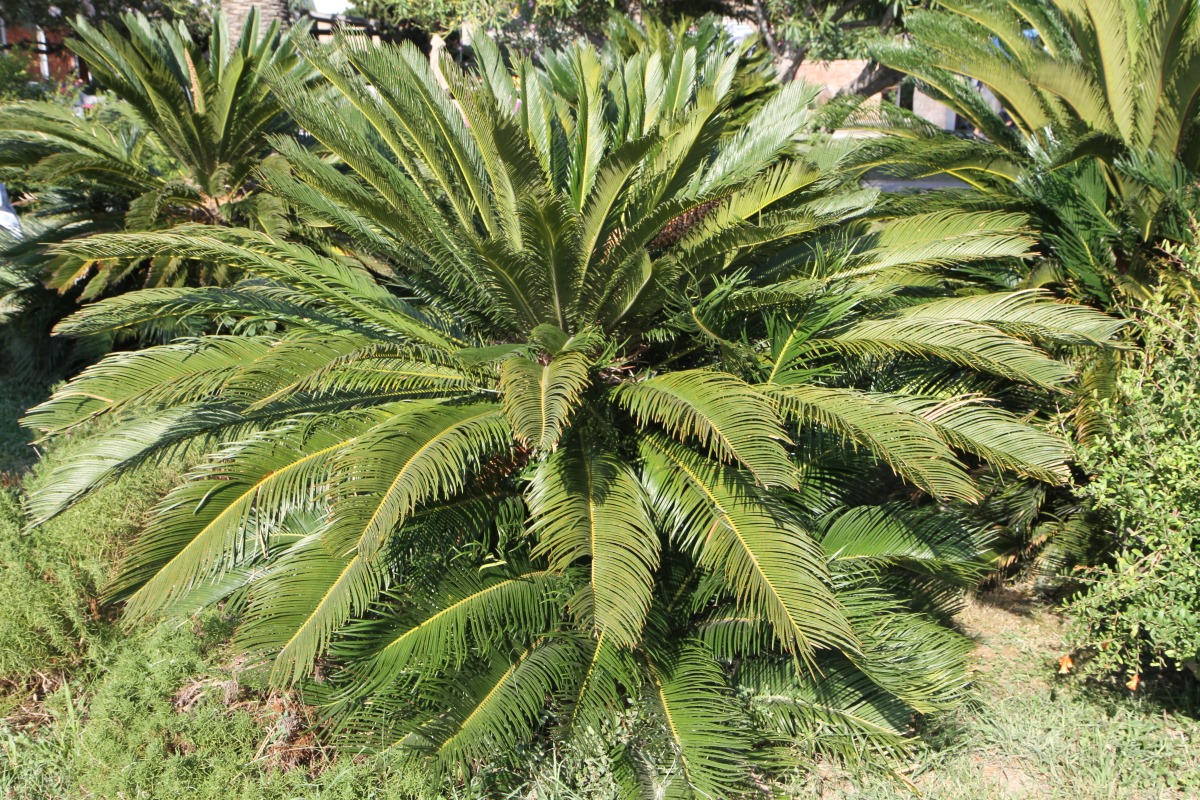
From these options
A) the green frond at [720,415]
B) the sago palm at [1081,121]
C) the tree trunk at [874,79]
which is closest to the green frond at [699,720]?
the green frond at [720,415]

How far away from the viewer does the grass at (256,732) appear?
3314 millimetres

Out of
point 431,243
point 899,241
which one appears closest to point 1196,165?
point 899,241

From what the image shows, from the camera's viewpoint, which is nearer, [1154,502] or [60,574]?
[1154,502]

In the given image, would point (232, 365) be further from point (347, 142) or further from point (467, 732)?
point (467, 732)

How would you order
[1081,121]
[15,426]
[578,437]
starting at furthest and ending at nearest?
[15,426] < [1081,121] < [578,437]

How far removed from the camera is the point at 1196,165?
15.0 ft

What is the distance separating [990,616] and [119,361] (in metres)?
4.20

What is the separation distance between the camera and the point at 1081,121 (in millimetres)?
4578

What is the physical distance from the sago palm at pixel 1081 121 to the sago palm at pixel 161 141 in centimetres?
429

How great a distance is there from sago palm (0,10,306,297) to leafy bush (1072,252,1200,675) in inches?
198

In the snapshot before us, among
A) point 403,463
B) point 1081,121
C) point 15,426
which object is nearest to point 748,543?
point 403,463

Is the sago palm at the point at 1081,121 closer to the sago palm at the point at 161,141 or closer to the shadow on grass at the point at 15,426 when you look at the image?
the sago palm at the point at 161,141

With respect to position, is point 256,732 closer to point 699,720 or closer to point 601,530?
point 601,530

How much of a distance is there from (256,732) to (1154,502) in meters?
3.50
